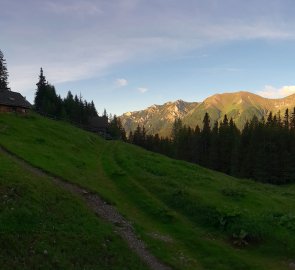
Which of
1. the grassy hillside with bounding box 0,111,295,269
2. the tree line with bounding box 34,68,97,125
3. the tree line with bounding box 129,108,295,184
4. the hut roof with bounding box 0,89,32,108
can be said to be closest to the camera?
the grassy hillside with bounding box 0,111,295,269

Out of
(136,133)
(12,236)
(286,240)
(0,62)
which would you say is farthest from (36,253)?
(136,133)

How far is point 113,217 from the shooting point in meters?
31.4

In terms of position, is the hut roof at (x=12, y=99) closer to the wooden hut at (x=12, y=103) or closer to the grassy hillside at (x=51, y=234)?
the wooden hut at (x=12, y=103)

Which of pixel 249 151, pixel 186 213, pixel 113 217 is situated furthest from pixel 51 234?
pixel 249 151

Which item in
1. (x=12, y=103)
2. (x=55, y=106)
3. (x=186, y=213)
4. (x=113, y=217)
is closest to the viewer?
(x=113, y=217)

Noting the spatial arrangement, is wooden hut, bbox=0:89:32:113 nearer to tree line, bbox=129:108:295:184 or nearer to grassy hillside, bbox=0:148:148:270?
grassy hillside, bbox=0:148:148:270

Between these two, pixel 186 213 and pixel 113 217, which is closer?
pixel 113 217

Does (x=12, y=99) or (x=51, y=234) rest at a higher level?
(x=12, y=99)

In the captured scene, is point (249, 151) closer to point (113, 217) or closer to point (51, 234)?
point (113, 217)

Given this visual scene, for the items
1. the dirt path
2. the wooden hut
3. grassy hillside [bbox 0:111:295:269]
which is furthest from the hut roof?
the dirt path

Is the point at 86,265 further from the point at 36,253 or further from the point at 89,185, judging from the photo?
the point at 89,185

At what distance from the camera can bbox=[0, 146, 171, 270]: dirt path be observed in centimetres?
2473

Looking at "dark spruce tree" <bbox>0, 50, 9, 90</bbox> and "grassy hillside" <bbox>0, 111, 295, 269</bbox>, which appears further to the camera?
"dark spruce tree" <bbox>0, 50, 9, 90</bbox>

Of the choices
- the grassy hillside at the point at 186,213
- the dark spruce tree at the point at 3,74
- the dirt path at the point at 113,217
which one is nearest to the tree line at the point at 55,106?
the dark spruce tree at the point at 3,74
